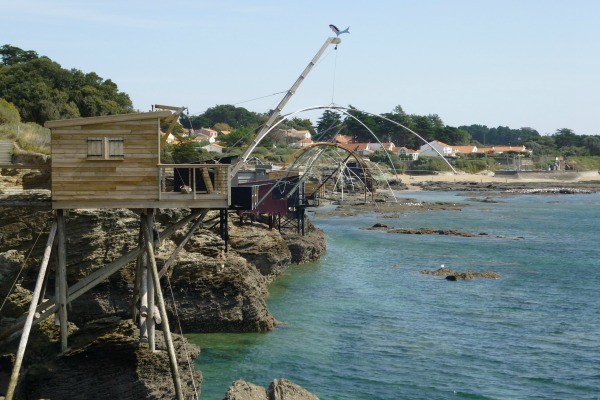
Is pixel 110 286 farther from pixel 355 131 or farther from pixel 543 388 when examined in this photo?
pixel 355 131

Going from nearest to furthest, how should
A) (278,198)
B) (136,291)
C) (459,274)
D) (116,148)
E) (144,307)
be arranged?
(116,148) < (144,307) < (136,291) < (459,274) < (278,198)

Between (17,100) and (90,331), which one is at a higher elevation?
(17,100)

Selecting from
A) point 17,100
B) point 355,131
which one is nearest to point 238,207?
point 17,100

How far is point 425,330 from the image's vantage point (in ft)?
107

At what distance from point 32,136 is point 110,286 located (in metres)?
13.1

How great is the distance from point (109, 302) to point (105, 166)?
8.48 meters

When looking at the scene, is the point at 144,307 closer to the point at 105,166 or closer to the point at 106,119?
the point at 105,166

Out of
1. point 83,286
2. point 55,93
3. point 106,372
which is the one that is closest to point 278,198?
point 55,93

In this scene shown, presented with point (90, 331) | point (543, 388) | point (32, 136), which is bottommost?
point (543, 388)

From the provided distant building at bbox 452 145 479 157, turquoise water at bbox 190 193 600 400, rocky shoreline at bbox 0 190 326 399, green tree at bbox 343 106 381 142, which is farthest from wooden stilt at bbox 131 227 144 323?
distant building at bbox 452 145 479 157

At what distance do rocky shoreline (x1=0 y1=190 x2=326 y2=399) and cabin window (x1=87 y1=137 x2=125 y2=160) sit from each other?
1.80m

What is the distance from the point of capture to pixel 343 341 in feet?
99.2

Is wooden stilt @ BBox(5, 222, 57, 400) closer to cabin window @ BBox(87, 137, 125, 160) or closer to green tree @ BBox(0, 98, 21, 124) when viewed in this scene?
cabin window @ BBox(87, 137, 125, 160)

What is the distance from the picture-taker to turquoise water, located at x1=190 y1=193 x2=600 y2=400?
84.2 feet
